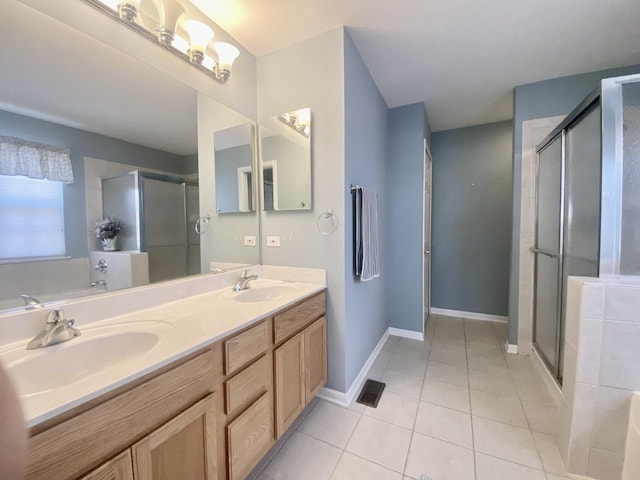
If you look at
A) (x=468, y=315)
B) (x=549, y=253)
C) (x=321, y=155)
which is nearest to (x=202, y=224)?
(x=321, y=155)

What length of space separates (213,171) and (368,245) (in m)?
1.20

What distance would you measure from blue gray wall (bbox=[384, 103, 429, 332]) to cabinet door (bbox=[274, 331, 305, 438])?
165 centimetres

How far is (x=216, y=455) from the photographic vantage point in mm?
949

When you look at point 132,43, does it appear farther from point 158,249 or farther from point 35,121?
point 158,249

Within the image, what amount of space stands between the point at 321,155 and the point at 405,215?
143 cm

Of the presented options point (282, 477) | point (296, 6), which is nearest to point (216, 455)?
point (282, 477)

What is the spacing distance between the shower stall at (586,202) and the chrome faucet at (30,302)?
2453 millimetres

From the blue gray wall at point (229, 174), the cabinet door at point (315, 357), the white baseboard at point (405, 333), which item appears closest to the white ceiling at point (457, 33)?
the blue gray wall at point (229, 174)

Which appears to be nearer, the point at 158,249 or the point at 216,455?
the point at 216,455

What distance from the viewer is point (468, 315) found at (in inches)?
131

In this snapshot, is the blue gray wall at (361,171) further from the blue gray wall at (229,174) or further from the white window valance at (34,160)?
the white window valance at (34,160)

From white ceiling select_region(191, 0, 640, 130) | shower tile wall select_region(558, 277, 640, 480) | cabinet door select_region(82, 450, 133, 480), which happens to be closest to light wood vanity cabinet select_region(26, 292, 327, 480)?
cabinet door select_region(82, 450, 133, 480)

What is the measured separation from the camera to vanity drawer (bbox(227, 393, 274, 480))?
1023 millimetres

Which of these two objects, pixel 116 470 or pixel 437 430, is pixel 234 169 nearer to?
pixel 116 470
